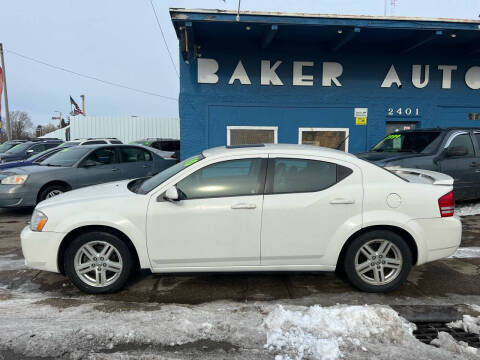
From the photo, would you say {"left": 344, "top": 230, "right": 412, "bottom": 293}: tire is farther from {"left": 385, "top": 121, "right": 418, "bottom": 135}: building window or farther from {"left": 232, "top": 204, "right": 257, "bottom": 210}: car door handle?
{"left": 385, "top": 121, "right": 418, "bottom": 135}: building window

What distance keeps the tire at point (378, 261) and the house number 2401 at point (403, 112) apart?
7805 millimetres

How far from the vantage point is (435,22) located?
925 centimetres

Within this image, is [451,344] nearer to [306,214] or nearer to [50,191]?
[306,214]

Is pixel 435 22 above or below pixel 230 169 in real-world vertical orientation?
above

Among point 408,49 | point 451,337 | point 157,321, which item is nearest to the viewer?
point 451,337

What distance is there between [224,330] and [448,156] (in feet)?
19.7

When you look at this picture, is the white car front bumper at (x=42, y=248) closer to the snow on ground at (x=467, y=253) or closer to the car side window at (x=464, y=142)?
the snow on ground at (x=467, y=253)

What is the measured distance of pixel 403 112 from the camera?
1056 cm

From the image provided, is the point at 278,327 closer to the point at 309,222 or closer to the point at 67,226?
the point at 309,222

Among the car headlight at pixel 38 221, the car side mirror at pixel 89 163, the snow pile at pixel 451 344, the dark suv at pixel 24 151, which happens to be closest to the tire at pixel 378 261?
the snow pile at pixel 451 344

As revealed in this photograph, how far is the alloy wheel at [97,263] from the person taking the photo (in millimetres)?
3643

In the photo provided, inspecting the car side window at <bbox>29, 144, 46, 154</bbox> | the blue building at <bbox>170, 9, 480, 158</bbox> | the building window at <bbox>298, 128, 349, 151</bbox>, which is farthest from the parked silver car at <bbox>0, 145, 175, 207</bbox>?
the car side window at <bbox>29, 144, 46, 154</bbox>

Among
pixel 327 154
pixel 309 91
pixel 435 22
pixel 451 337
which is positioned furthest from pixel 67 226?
pixel 435 22

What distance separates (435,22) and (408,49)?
0.99 meters
